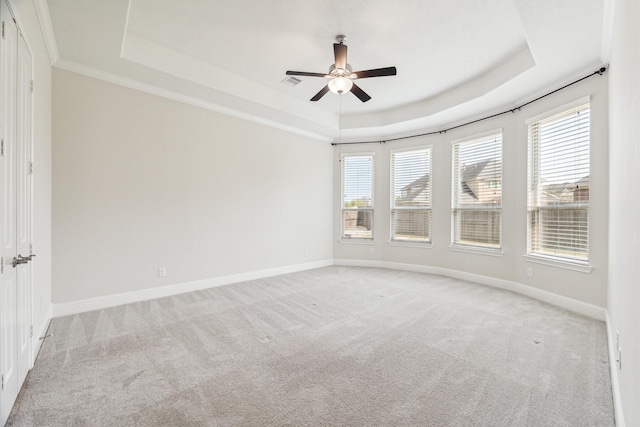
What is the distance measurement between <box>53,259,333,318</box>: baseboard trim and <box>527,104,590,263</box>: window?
4.25m

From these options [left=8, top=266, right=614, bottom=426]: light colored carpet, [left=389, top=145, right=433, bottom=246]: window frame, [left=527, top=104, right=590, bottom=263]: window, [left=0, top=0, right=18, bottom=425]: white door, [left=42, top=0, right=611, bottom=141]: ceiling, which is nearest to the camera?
[left=0, top=0, right=18, bottom=425]: white door

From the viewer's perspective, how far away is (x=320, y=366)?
236 centimetres

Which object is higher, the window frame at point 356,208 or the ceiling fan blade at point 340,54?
the ceiling fan blade at point 340,54

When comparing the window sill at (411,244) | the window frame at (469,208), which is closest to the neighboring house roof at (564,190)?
the window frame at (469,208)

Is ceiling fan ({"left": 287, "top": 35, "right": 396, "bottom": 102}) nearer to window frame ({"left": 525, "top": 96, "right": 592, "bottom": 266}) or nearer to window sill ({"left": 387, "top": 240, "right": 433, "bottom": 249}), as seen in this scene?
window frame ({"left": 525, "top": 96, "right": 592, "bottom": 266})

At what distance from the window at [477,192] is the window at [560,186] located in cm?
61

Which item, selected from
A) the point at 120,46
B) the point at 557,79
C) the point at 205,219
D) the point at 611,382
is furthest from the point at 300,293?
the point at 557,79

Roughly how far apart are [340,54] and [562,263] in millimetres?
3859

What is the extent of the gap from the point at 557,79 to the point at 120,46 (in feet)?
17.3

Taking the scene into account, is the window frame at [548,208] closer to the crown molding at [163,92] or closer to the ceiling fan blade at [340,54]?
the ceiling fan blade at [340,54]

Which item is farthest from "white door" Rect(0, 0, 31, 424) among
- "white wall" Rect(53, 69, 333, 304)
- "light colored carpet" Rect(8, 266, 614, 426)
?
"white wall" Rect(53, 69, 333, 304)

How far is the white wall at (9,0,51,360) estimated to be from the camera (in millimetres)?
2492

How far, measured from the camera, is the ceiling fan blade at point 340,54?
3.14m

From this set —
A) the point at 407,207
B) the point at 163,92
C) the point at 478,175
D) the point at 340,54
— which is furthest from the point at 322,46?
the point at 407,207
